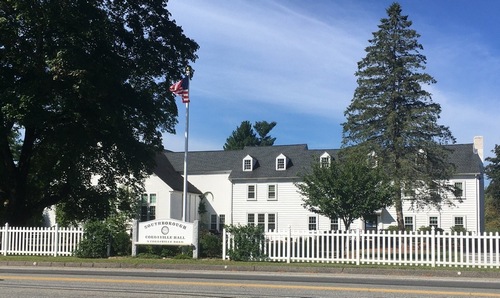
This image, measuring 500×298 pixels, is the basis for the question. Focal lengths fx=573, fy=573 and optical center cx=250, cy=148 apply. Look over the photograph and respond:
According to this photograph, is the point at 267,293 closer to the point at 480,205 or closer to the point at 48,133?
the point at 48,133

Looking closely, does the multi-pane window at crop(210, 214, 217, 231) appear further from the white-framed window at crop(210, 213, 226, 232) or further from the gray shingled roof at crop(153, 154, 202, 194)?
the gray shingled roof at crop(153, 154, 202, 194)

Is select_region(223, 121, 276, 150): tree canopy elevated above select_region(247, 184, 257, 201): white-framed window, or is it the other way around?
select_region(223, 121, 276, 150): tree canopy

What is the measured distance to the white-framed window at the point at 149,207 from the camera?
164ft

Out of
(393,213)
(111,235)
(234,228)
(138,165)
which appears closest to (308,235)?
(234,228)

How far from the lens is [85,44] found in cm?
2423

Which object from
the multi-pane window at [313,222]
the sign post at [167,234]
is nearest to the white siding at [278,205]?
the multi-pane window at [313,222]

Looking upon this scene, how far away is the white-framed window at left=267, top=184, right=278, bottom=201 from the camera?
173 ft

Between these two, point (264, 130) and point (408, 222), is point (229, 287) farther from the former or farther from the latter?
point (264, 130)

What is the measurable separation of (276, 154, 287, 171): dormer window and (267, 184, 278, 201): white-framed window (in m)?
1.87

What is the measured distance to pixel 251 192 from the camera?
2109 inches

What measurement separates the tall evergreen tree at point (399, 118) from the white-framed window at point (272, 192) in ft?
48.2

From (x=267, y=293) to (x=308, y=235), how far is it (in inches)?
354

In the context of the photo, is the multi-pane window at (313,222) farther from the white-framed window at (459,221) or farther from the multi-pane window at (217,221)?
the white-framed window at (459,221)

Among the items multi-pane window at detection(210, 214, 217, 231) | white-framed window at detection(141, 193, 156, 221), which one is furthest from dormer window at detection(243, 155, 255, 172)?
white-framed window at detection(141, 193, 156, 221)
